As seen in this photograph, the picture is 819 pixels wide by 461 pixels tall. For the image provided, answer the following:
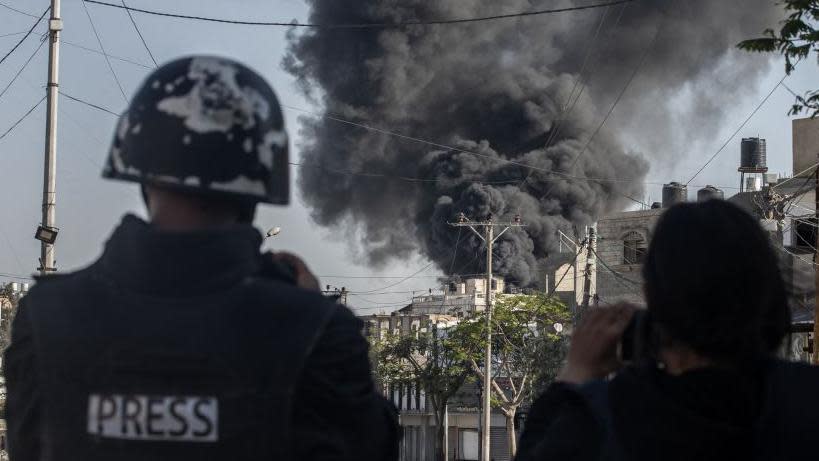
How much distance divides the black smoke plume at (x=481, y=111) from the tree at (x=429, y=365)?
1524cm

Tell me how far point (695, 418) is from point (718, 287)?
228 millimetres

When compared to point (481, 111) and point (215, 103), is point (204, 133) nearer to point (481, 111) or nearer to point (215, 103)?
point (215, 103)

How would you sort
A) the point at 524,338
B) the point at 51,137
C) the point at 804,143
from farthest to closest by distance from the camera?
the point at 524,338 → the point at 804,143 → the point at 51,137

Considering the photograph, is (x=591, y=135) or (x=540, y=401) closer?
(x=540, y=401)

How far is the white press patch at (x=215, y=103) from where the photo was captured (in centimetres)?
198

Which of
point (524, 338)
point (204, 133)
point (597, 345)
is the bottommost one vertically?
point (597, 345)

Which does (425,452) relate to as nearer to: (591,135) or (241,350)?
(591,135)

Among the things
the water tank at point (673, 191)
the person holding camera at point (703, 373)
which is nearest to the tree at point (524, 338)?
the water tank at point (673, 191)

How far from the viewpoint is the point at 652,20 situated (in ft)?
264

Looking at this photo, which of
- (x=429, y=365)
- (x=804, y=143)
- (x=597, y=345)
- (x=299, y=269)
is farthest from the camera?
(x=429, y=365)

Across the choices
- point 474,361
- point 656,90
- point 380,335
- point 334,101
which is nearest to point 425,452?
point 380,335

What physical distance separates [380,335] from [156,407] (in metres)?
66.6

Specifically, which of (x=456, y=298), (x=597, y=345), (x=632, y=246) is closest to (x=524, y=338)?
(x=632, y=246)

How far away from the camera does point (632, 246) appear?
54.2 meters
